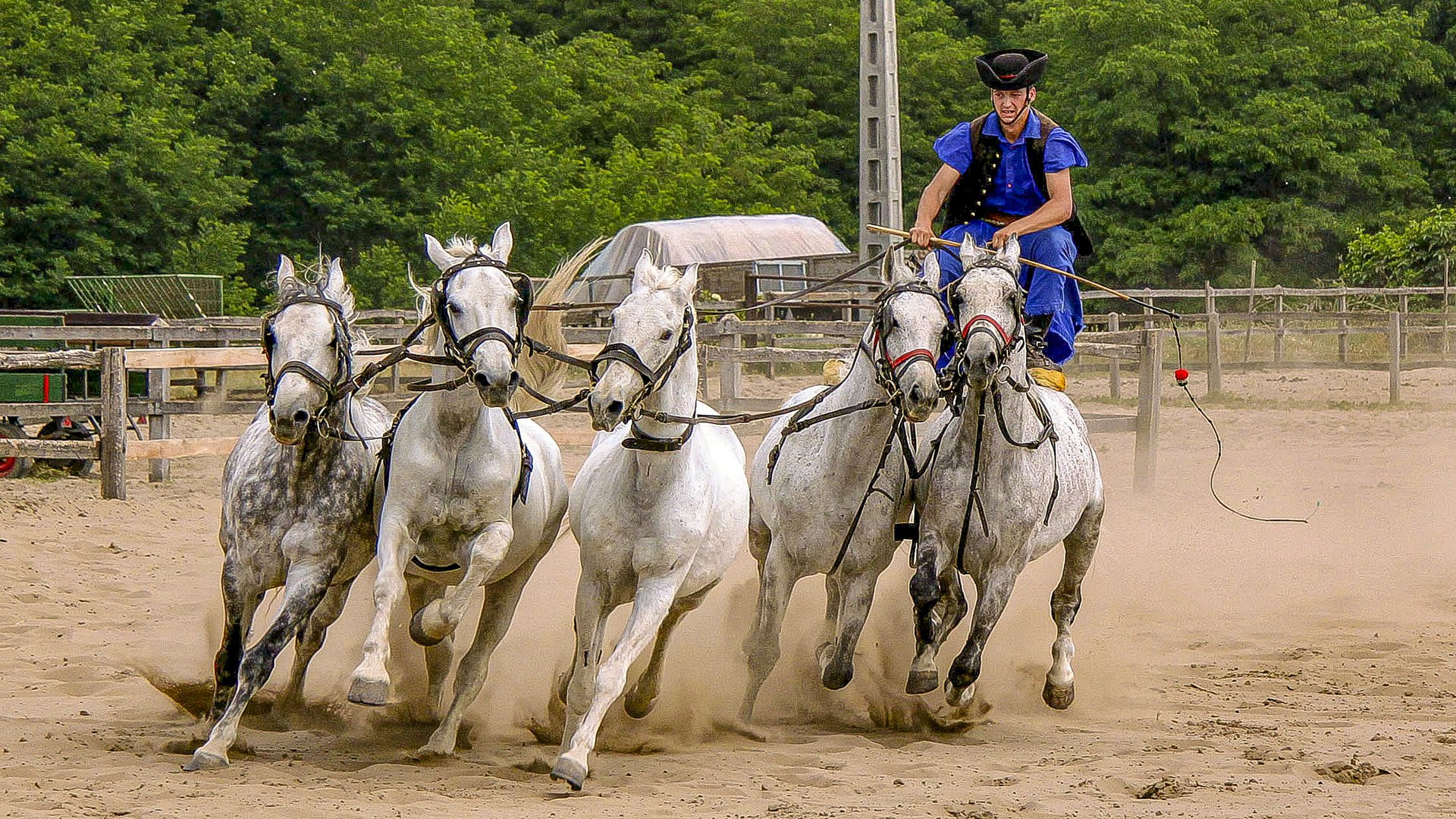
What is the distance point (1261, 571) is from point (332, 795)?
686 cm

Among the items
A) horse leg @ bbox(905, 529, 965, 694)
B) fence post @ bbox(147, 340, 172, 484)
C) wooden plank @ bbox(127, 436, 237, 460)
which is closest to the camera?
horse leg @ bbox(905, 529, 965, 694)

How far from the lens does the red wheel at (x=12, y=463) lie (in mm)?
12914

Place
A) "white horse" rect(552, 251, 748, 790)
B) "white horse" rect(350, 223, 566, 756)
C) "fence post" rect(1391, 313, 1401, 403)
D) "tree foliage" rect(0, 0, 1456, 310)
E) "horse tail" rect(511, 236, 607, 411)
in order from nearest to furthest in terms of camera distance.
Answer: "white horse" rect(350, 223, 566, 756), "white horse" rect(552, 251, 748, 790), "horse tail" rect(511, 236, 607, 411), "fence post" rect(1391, 313, 1401, 403), "tree foliage" rect(0, 0, 1456, 310)

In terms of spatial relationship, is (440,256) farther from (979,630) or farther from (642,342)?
(979,630)

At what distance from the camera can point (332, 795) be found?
15.3 feet

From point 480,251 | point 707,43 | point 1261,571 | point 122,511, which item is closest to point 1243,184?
point 707,43

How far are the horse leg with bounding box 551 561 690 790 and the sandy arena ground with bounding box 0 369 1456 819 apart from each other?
94mm

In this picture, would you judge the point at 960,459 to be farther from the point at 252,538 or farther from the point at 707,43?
the point at 707,43

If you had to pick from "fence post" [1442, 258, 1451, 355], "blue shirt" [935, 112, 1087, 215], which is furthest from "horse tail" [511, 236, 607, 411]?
"fence post" [1442, 258, 1451, 355]

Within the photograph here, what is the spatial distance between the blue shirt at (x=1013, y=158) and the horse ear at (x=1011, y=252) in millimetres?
1002

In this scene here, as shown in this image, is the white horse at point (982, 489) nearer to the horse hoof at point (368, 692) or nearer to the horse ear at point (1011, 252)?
the horse ear at point (1011, 252)

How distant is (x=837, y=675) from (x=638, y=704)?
0.76 m

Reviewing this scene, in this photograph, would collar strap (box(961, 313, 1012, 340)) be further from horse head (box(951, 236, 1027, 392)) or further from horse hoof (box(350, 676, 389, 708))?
horse hoof (box(350, 676, 389, 708))

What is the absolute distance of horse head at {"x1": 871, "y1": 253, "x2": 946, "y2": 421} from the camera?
16.8ft
